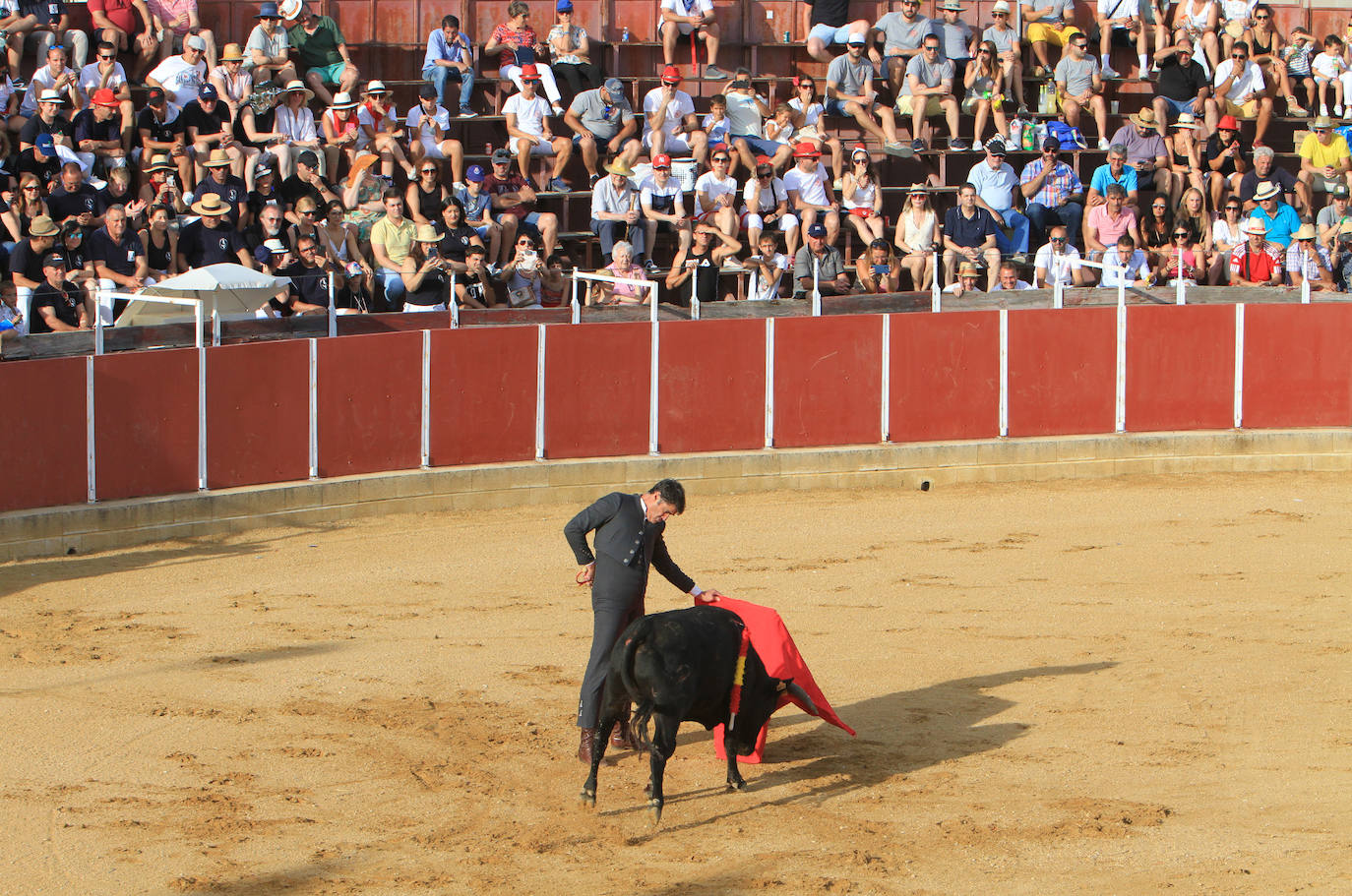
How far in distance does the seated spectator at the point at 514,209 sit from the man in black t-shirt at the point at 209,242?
287 centimetres

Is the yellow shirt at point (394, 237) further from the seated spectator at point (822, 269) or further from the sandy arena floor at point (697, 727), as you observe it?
Result: the seated spectator at point (822, 269)

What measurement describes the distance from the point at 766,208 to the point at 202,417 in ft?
22.9

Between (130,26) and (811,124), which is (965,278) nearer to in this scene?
(811,124)

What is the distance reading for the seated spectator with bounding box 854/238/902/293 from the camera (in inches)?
686

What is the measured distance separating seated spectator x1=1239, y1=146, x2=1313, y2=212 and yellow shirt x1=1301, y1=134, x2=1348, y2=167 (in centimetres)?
53

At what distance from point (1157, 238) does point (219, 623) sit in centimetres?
1183

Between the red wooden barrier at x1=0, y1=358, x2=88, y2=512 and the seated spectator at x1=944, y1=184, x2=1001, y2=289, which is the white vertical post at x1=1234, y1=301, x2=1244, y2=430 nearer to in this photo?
the seated spectator at x1=944, y1=184, x2=1001, y2=289

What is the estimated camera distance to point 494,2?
2127cm

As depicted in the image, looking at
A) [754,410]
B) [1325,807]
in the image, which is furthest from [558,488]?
[1325,807]

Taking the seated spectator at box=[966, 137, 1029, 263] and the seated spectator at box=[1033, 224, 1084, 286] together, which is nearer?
the seated spectator at box=[1033, 224, 1084, 286]

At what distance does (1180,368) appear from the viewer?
55.3ft

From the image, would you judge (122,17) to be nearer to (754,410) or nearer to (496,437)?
(496,437)

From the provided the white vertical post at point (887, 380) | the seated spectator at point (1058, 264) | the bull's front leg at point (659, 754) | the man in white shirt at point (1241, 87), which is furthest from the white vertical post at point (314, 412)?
the man in white shirt at point (1241, 87)

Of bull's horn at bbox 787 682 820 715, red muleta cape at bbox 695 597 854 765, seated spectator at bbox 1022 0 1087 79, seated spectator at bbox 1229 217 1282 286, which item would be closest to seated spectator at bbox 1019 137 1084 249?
seated spectator at bbox 1229 217 1282 286
